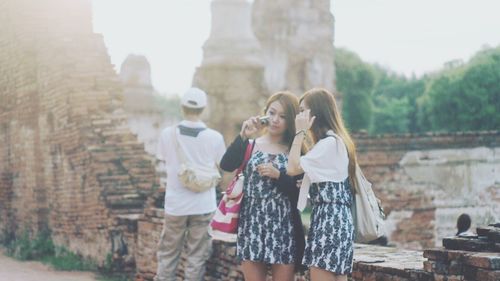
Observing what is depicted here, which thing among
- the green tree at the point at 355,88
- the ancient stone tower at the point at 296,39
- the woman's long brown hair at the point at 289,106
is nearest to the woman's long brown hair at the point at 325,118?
the woman's long brown hair at the point at 289,106

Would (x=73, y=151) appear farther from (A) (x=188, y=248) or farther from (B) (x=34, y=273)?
(A) (x=188, y=248)

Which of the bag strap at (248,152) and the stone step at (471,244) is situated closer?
the stone step at (471,244)

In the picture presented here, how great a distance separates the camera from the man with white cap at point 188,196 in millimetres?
6910

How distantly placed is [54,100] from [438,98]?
2185 centimetres

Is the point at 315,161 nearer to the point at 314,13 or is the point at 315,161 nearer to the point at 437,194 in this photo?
the point at 437,194

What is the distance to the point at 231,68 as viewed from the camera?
2112cm

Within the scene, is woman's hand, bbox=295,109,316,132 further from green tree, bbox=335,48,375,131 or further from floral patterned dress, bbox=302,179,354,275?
green tree, bbox=335,48,375,131

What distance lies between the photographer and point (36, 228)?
1177cm

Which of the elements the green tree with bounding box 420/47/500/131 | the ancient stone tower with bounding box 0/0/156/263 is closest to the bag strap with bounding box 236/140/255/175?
the ancient stone tower with bounding box 0/0/156/263

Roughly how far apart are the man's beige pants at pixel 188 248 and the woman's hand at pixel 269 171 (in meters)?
1.86

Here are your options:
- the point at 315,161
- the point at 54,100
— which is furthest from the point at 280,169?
the point at 54,100

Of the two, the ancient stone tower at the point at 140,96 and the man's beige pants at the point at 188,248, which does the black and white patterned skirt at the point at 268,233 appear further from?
the ancient stone tower at the point at 140,96

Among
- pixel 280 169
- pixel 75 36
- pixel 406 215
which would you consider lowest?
pixel 406 215

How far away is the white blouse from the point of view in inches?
190
